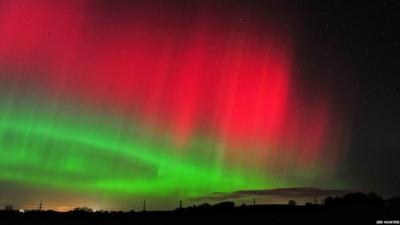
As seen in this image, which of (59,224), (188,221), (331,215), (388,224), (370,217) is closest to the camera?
(388,224)

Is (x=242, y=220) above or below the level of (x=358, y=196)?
below

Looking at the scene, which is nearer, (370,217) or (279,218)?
(370,217)

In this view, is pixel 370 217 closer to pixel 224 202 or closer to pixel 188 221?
pixel 188 221

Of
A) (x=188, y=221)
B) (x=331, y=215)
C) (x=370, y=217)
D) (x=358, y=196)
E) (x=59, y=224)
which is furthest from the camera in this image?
(x=358, y=196)

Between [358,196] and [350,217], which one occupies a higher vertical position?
[358,196]

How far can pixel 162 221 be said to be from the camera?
41688 mm

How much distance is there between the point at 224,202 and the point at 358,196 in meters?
21.3

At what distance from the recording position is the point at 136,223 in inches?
1654

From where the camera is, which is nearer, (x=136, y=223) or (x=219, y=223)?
(x=219, y=223)

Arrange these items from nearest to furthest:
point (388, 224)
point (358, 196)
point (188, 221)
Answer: point (388, 224)
point (188, 221)
point (358, 196)

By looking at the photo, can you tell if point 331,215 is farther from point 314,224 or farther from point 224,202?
point 224,202

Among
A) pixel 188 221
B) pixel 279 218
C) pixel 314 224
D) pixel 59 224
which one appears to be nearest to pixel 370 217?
pixel 314 224

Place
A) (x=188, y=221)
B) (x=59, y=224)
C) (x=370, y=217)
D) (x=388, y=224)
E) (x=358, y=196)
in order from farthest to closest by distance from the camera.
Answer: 1. (x=358, y=196)
2. (x=59, y=224)
3. (x=188, y=221)
4. (x=370, y=217)
5. (x=388, y=224)

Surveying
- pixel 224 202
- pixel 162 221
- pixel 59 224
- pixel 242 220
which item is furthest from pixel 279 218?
pixel 224 202
